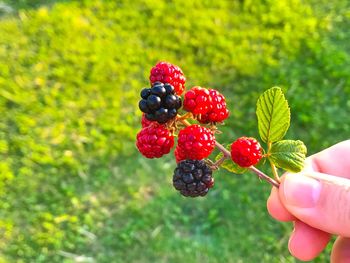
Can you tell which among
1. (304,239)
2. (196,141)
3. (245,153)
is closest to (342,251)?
(304,239)

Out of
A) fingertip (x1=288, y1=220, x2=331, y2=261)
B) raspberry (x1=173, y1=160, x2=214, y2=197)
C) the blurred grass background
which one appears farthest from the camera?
the blurred grass background

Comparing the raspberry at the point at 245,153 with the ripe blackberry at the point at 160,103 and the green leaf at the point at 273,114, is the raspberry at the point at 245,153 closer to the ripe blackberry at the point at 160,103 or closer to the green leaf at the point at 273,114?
the green leaf at the point at 273,114

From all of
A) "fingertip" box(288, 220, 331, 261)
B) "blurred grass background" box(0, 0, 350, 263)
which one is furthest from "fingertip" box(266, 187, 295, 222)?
"blurred grass background" box(0, 0, 350, 263)

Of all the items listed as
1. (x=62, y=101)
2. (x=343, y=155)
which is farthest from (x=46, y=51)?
(x=343, y=155)

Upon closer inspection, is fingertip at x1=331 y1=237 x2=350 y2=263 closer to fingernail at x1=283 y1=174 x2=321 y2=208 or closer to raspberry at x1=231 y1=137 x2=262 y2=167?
fingernail at x1=283 y1=174 x2=321 y2=208

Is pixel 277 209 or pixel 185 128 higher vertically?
pixel 185 128

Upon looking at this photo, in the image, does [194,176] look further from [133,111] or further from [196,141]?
[133,111]

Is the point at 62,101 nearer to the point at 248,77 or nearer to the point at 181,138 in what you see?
the point at 248,77
